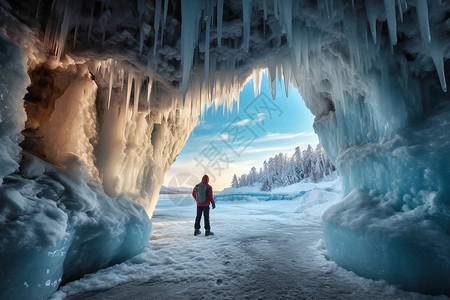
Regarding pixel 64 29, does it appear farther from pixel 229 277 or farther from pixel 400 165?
pixel 400 165

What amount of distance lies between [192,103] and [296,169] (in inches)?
1964

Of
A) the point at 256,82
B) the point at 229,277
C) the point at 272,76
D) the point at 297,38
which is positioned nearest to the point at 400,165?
the point at 297,38

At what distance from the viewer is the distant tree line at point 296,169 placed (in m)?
44.9

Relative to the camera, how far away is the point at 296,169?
168 feet

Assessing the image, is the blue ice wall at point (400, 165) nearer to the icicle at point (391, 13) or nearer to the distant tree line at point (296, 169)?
the icicle at point (391, 13)

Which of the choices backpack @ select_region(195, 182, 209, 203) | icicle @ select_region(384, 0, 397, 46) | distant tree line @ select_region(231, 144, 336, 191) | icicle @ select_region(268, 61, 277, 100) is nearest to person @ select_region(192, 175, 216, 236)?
backpack @ select_region(195, 182, 209, 203)

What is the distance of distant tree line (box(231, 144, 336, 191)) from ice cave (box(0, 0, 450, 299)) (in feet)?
134

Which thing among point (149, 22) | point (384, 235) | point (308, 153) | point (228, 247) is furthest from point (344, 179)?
point (308, 153)

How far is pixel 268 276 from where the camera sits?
10.2 ft

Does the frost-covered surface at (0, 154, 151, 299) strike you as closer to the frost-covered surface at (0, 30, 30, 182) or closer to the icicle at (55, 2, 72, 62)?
the frost-covered surface at (0, 30, 30, 182)

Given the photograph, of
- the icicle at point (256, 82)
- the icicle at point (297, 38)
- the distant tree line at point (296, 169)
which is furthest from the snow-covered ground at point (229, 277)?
the distant tree line at point (296, 169)

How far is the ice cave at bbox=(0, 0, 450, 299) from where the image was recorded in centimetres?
250

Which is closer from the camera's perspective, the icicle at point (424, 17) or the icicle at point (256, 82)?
the icicle at point (424, 17)

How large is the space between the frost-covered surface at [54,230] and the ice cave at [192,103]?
17mm
